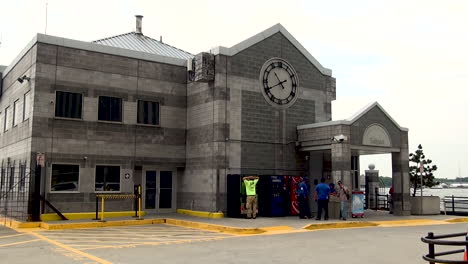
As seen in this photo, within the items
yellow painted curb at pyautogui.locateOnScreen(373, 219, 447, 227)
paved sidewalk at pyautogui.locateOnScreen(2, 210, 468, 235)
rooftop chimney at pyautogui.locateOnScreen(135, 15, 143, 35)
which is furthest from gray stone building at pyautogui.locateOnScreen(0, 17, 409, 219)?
rooftop chimney at pyautogui.locateOnScreen(135, 15, 143, 35)

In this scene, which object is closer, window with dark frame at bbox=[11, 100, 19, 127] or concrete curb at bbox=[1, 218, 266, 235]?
concrete curb at bbox=[1, 218, 266, 235]

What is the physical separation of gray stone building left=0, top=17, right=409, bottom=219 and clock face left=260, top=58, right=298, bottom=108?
5cm

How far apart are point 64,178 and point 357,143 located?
13.2 m

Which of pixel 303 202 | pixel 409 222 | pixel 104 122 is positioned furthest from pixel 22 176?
pixel 409 222

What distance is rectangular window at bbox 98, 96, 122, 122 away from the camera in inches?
894

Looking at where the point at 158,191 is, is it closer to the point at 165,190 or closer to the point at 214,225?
the point at 165,190

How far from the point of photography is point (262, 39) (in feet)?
79.8

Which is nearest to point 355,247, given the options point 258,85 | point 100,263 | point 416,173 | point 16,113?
point 100,263

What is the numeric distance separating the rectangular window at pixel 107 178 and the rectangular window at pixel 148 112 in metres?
2.64

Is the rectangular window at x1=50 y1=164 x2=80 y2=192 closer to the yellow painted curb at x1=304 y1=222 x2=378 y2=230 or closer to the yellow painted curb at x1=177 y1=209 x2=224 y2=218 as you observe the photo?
the yellow painted curb at x1=177 y1=209 x2=224 y2=218

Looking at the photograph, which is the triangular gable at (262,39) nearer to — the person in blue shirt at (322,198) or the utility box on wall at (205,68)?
the utility box on wall at (205,68)

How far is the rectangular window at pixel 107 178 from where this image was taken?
22344 millimetres

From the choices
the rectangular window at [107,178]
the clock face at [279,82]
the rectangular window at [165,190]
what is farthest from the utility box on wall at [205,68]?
the rectangular window at [107,178]

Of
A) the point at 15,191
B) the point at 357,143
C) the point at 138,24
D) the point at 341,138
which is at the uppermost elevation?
the point at 138,24
